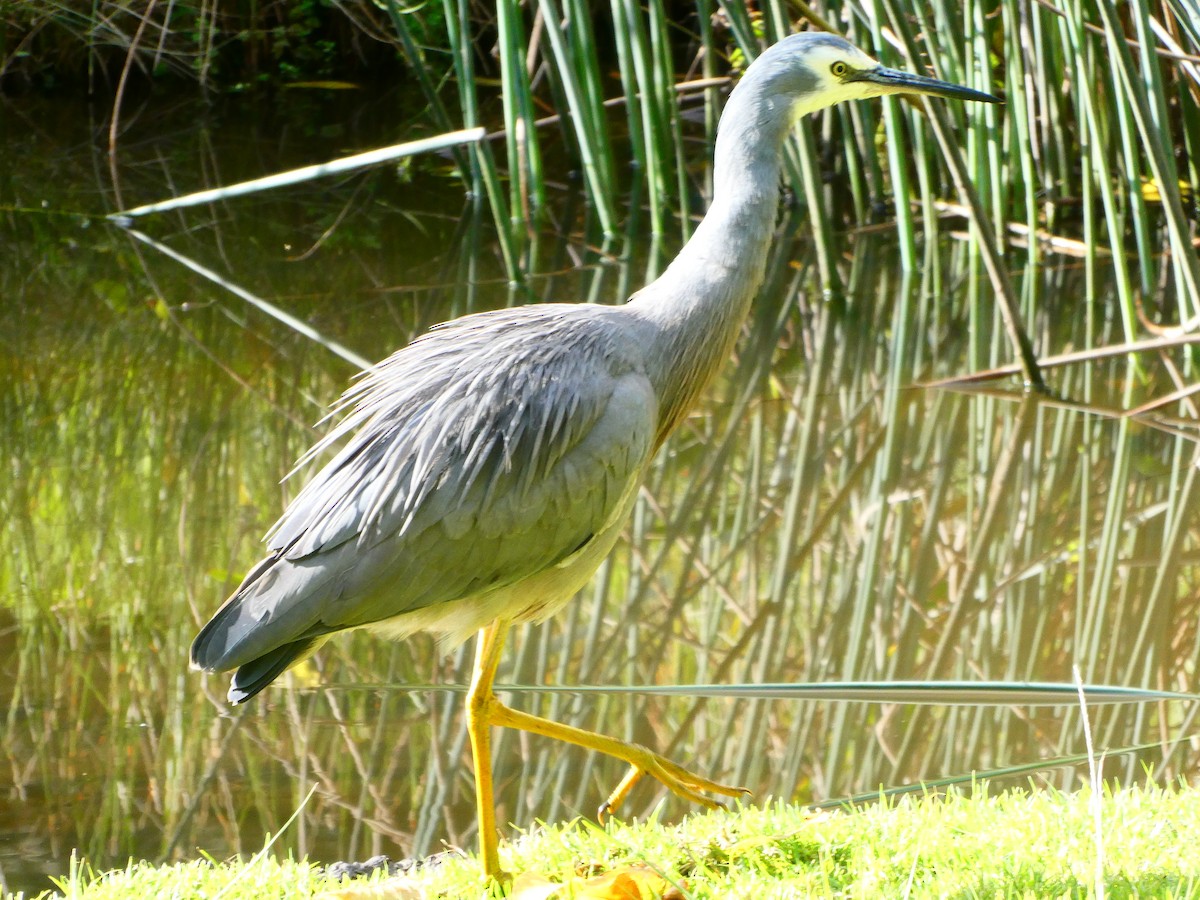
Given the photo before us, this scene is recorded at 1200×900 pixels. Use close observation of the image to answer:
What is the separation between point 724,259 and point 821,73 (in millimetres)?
612

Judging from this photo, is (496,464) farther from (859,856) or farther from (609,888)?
(859,856)

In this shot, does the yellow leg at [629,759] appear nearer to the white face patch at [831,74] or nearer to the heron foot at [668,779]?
the heron foot at [668,779]

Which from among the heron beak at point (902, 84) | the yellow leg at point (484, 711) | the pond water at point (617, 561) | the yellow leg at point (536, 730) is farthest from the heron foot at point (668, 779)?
the heron beak at point (902, 84)

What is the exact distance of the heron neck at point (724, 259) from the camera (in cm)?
378

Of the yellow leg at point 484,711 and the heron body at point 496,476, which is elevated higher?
the heron body at point 496,476

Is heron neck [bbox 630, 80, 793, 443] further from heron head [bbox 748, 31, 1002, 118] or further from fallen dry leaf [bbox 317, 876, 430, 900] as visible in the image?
fallen dry leaf [bbox 317, 876, 430, 900]

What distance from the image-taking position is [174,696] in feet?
15.5

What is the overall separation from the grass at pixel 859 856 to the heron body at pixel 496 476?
0.19 m

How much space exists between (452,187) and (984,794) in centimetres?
912

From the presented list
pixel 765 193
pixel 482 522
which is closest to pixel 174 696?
pixel 482 522

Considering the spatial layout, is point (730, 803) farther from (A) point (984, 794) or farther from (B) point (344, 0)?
(B) point (344, 0)

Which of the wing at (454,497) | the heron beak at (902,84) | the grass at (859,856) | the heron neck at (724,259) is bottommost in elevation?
the grass at (859,856)

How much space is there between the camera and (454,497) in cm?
344

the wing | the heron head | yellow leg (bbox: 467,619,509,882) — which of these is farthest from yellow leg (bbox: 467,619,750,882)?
the heron head
